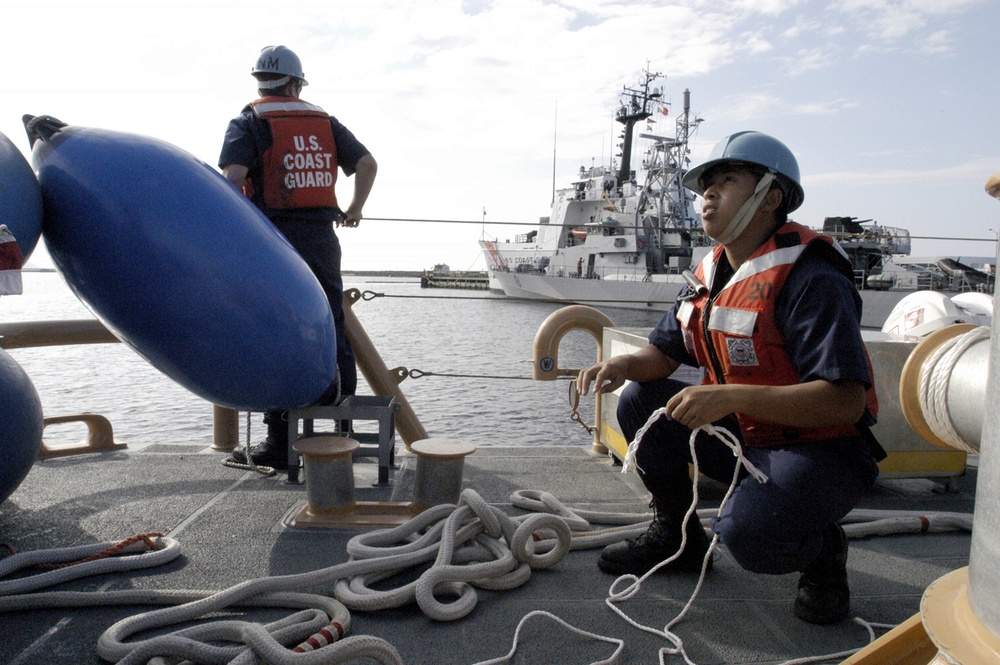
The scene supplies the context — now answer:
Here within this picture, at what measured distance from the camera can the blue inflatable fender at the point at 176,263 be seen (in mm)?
2119

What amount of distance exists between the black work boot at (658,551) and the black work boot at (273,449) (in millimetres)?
1559

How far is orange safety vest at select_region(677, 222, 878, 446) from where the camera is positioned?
5.80 ft

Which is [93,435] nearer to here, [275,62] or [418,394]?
[275,62]

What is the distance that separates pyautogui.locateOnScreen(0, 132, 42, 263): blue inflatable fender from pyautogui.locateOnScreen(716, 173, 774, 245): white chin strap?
1931 millimetres

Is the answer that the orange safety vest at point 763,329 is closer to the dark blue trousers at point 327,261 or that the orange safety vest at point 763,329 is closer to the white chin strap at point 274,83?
the dark blue trousers at point 327,261

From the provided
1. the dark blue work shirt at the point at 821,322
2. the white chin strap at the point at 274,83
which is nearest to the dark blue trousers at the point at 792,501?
the dark blue work shirt at the point at 821,322

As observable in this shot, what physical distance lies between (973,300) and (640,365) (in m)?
3.50

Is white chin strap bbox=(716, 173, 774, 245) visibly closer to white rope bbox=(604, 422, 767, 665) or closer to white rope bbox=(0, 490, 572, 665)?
white rope bbox=(604, 422, 767, 665)

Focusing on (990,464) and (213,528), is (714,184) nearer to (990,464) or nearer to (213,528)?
(990,464)

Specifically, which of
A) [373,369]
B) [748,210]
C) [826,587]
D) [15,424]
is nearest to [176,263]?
[15,424]

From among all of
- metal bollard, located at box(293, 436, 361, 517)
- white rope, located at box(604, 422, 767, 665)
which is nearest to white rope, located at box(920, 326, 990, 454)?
white rope, located at box(604, 422, 767, 665)

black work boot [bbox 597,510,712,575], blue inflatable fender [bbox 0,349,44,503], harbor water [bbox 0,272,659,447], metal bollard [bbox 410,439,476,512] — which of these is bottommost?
harbor water [bbox 0,272,659,447]

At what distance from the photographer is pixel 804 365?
65.9 inches

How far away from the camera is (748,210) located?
1.85 metres
